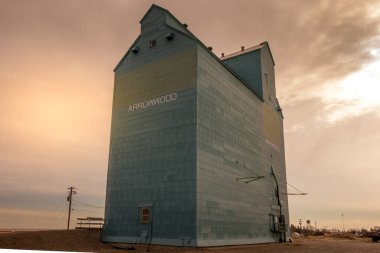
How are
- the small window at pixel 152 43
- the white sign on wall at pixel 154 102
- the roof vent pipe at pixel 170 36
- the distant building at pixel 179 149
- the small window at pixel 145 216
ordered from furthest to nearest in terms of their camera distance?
the small window at pixel 152 43 < the roof vent pipe at pixel 170 36 < the white sign on wall at pixel 154 102 < the small window at pixel 145 216 < the distant building at pixel 179 149

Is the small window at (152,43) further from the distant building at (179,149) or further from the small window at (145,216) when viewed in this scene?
the small window at (145,216)

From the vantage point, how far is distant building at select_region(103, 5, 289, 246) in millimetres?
25859

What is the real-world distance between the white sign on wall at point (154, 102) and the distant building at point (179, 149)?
3.7 inches

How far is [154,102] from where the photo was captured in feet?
97.2

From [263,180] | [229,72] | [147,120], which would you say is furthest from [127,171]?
[263,180]

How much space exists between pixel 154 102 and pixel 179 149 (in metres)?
5.29

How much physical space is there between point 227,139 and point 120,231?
11759 millimetres

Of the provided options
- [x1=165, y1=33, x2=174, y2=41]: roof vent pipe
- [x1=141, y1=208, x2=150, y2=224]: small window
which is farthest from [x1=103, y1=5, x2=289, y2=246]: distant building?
[x1=165, y1=33, x2=174, y2=41]: roof vent pipe

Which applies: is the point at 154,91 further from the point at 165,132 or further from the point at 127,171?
the point at 127,171

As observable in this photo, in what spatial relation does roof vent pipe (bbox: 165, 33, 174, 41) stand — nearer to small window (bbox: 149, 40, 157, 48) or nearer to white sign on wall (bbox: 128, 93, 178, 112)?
small window (bbox: 149, 40, 157, 48)

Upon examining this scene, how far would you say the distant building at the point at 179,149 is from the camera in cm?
2586

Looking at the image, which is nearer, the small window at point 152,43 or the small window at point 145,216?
the small window at point 145,216

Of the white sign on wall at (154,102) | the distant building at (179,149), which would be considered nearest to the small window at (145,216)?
the distant building at (179,149)

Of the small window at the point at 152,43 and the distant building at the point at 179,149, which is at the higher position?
the small window at the point at 152,43
